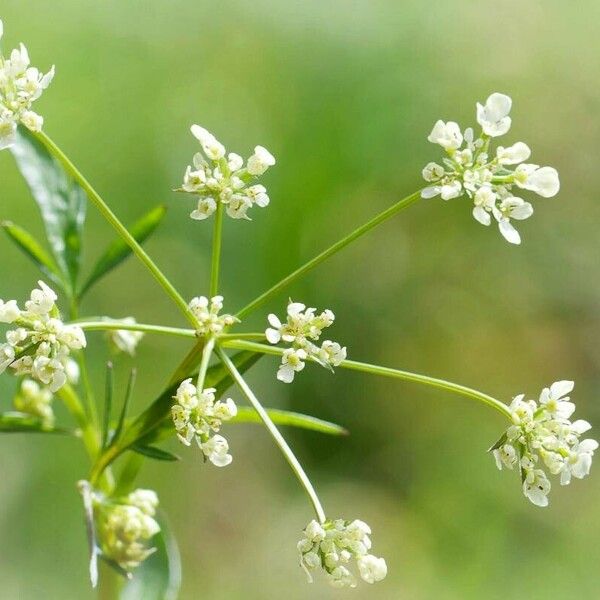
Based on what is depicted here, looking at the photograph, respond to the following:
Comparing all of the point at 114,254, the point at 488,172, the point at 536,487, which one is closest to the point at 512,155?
the point at 488,172

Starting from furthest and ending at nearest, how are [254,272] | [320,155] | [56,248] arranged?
[320,155] → [254,272] → [56,248]

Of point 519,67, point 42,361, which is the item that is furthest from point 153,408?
point 519,67

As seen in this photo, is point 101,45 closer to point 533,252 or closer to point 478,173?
point 533,252

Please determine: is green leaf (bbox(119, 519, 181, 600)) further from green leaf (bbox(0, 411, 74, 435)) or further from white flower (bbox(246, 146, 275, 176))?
white flower (bbox(246, 146, 275, 176))

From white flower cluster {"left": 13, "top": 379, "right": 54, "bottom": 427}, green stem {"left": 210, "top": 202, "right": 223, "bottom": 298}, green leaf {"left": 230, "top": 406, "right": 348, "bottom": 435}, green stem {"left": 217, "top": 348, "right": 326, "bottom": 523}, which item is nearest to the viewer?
green stem {"left": 217, "top": 348, "right": 326, "bottom": 523}

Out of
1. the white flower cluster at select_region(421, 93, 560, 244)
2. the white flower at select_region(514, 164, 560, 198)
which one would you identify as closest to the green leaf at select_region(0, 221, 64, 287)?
the white flower cluster at select_region(421, 93, 560, 244)

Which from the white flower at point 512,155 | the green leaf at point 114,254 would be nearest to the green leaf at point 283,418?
the green leaf at point 114,254
